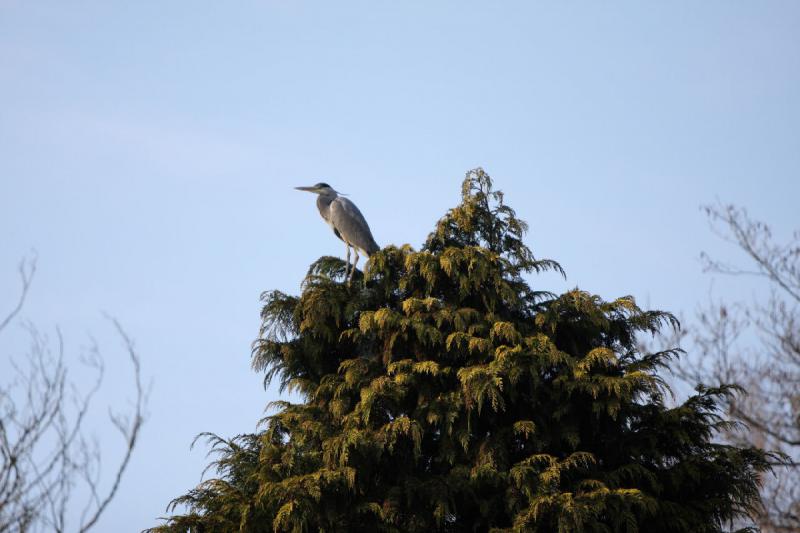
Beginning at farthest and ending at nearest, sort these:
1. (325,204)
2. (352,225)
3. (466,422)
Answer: (325,204) → (352,225) → (466,422)

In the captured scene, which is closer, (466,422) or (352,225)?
(466,422)

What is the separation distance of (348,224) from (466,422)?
13.5 ft

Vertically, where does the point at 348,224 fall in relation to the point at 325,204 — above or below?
below

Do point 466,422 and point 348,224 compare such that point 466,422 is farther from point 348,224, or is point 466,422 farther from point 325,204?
point 325,204

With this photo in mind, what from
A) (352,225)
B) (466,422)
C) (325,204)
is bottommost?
(466,422)

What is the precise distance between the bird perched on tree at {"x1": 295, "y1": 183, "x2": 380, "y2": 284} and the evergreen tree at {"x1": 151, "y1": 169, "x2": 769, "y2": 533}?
1.41 m

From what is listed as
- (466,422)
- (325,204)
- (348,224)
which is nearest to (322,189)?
(325,204)

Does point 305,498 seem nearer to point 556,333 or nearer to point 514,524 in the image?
point 514,524

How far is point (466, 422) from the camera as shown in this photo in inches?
417

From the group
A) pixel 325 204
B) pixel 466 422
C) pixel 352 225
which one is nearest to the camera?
pixel 466 422

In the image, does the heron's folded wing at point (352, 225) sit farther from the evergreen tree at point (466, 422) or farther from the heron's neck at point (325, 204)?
the evergreen tree at point (466, 422)

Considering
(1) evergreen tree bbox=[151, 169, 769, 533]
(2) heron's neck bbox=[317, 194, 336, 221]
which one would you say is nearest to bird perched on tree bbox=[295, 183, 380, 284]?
(2) heron's neck bbox=[317, 194, 336, 221]

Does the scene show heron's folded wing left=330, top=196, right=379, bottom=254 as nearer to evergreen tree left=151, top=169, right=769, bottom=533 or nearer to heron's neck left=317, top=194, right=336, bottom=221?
heron's neck left=317, top=194, right=336, bottom=221

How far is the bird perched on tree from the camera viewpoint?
13320 mm
